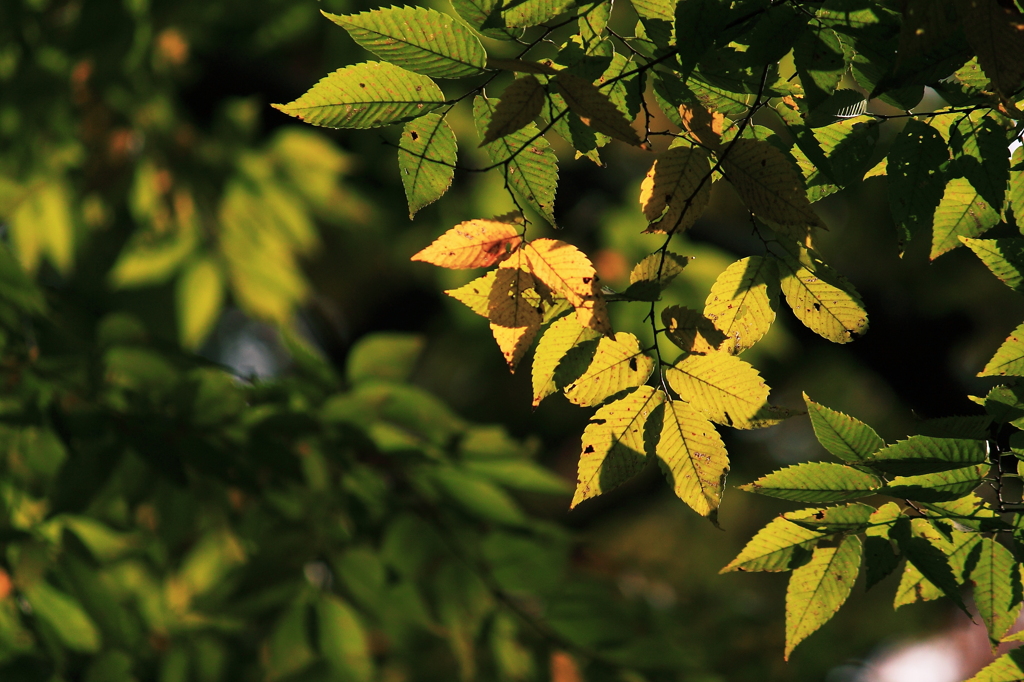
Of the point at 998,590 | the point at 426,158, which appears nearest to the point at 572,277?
the point at 426,158

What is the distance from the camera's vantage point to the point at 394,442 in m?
1.50

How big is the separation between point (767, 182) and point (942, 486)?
0.35 meters

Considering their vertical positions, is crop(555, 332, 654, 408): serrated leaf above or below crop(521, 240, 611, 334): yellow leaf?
below

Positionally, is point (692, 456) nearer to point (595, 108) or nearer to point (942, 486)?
point (942, 486)

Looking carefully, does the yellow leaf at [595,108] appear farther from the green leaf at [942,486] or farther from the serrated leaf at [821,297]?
the green leaf at [942,486]

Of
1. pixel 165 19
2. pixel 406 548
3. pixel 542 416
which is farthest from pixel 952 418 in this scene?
pixel 542 416

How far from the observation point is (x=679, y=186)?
71cm

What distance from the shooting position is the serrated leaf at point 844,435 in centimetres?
77

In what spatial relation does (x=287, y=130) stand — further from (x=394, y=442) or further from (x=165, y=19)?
(x=394, y=442)

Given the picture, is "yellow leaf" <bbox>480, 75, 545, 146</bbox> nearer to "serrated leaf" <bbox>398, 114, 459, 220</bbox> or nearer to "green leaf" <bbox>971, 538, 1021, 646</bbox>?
"serrated leaf" <bbox>398, 114, 459, 220</bbox>

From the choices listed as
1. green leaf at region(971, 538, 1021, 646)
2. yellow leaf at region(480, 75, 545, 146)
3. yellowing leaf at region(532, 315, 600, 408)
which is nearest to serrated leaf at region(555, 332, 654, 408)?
yellowing leaf at region(532, 315, 600, 408)

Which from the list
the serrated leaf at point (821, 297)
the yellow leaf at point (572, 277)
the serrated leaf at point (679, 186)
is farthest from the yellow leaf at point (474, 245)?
the serrated leaf at point (821, 297)

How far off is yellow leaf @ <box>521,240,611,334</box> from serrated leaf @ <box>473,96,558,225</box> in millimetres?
34

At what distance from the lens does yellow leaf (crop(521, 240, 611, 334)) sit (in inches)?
27.8
